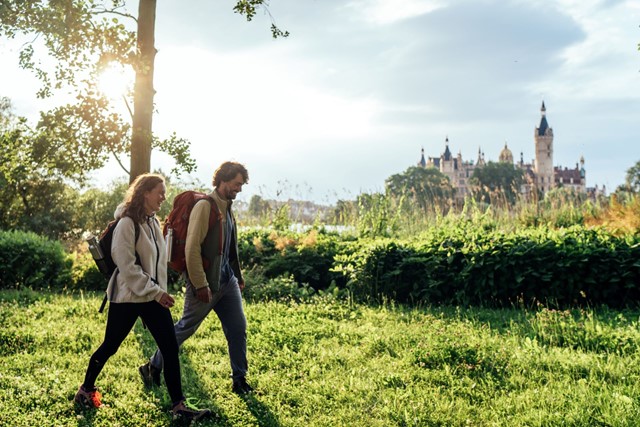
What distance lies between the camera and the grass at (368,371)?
475 cm

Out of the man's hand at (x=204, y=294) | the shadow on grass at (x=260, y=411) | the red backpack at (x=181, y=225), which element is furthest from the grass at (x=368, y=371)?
the red backpack at (x=181, y=225)

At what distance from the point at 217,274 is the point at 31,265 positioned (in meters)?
9.16

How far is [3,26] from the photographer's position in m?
8.98

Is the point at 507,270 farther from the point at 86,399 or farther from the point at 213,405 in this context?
the point at 86,399

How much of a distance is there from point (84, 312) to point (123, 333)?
14.7 ft

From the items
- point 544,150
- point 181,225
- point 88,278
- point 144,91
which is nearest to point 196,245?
point 181,225

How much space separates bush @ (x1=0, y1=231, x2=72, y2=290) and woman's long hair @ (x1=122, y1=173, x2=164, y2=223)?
8.64m

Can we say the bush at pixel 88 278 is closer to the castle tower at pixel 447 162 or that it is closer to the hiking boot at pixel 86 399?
the hiking boot at pixel 86 399

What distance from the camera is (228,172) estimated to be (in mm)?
5086

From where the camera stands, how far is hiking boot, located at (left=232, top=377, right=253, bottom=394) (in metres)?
5.27

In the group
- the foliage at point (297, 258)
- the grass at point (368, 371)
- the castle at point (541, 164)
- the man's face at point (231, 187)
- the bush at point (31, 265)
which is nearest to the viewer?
the grass at point (368, 371)

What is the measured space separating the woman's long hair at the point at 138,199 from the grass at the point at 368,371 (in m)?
1.64

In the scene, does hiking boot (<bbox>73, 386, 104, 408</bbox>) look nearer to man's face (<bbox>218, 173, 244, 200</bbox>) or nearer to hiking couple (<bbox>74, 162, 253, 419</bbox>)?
hiking couple (<bbox>74, 162, 253, 419</bbox>)

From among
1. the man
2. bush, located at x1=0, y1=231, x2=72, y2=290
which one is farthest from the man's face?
bush, located at x1=0, y1=231, x2=72, y2=290
